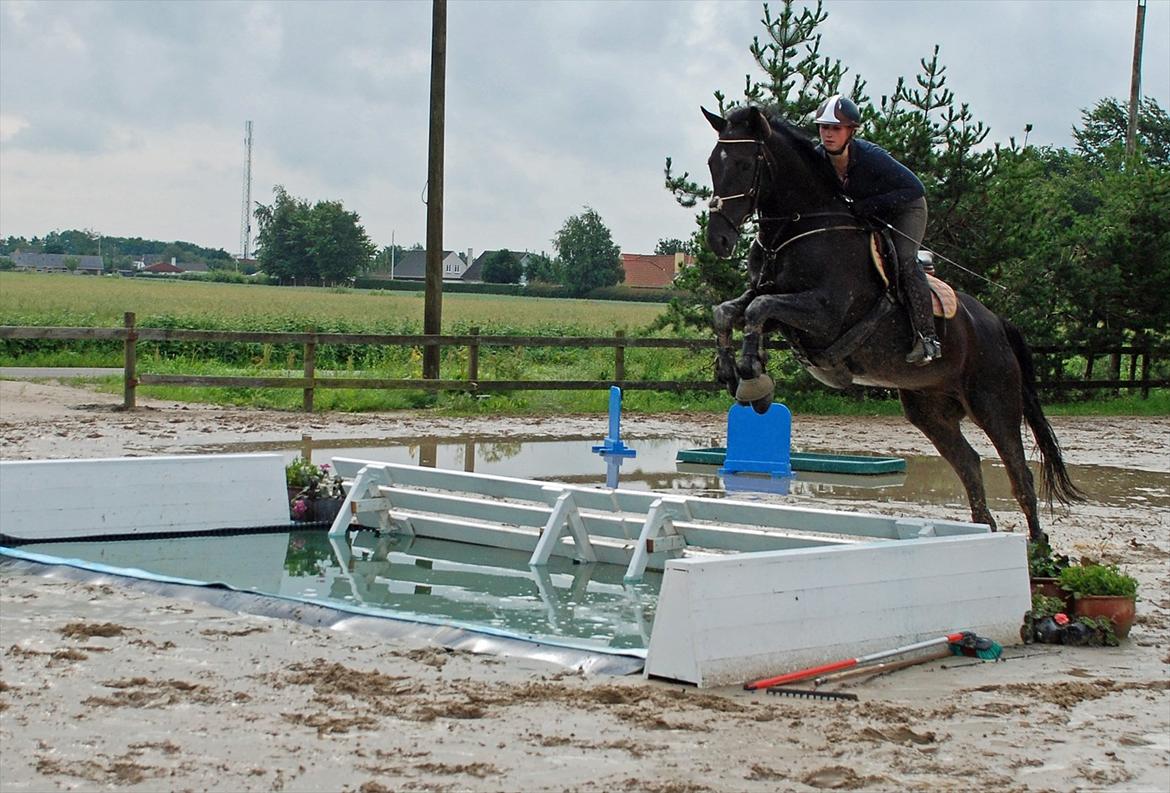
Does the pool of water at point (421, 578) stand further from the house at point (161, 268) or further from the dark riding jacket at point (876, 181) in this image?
the house at point (161, 268)

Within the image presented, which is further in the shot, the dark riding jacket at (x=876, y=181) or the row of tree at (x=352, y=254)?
the row of tree at (x=352, y=254)

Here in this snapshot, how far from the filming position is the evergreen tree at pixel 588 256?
7569 cm

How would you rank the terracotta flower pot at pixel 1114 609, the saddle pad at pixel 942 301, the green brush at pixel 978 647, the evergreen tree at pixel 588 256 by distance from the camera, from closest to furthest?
the green brush at pixel 978 647 < the terracotta flower pot at pixel 1114 609 < the saddle pad at pixel 942 301 < the evergreen tree at pixel 588 256

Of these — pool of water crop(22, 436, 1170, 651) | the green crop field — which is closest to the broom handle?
pool of water crop(22, 436, 1170, 651)

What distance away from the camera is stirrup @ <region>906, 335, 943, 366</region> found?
7703mm

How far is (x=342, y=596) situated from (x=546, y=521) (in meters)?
1.84

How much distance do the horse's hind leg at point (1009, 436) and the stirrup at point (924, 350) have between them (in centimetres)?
78

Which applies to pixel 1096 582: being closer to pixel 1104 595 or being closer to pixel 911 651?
pixel 1104 595

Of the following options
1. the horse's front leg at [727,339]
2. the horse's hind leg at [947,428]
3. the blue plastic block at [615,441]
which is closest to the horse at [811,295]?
the horse's front leg at [727,339]

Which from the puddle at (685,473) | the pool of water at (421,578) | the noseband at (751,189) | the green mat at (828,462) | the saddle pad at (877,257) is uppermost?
the noseband at (751,189)

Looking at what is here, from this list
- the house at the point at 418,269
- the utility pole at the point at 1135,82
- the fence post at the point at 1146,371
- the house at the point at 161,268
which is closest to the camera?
the fence post at the point at 1146,371

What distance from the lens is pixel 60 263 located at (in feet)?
343

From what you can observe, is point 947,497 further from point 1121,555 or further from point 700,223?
point 700,223

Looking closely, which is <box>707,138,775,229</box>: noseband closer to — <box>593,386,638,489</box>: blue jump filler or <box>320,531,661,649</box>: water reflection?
<box>320,531,661,649</box>: water reflection
